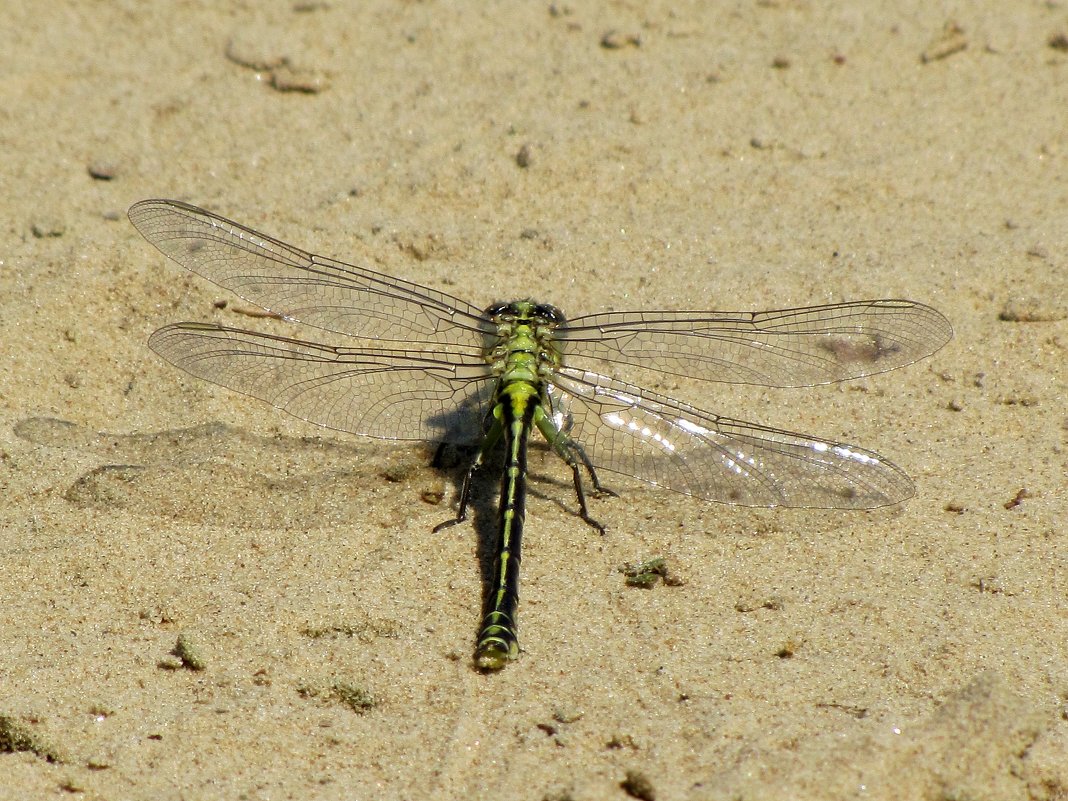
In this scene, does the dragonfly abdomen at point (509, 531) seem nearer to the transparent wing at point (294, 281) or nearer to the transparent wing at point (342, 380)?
the transparent wing at point (342, 380)

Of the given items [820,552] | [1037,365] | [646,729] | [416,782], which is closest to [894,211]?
[1037,365]

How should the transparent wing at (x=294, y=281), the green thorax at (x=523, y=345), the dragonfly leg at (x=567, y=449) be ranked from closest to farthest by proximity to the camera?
the dragonfly leg at (x=567, y=449)
the green thorax at (x=523, y=345)
the transparent wing at (x=294, y=281)

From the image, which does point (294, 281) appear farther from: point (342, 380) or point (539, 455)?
point (539, 455)

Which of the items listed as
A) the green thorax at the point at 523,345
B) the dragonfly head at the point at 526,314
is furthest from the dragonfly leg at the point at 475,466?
the dragonfly head at the point at 526,314

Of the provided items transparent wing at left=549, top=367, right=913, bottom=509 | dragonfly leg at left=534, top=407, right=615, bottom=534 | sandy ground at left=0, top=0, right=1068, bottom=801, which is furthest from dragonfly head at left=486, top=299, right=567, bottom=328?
sandy ground at left=0, top=0, right=1068, bottom=801

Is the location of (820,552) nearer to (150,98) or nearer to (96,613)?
(96,613)

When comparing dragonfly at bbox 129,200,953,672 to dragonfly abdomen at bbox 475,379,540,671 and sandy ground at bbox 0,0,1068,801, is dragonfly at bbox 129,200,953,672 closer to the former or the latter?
dragonfly abdomen at bbox 475,379,540,671
